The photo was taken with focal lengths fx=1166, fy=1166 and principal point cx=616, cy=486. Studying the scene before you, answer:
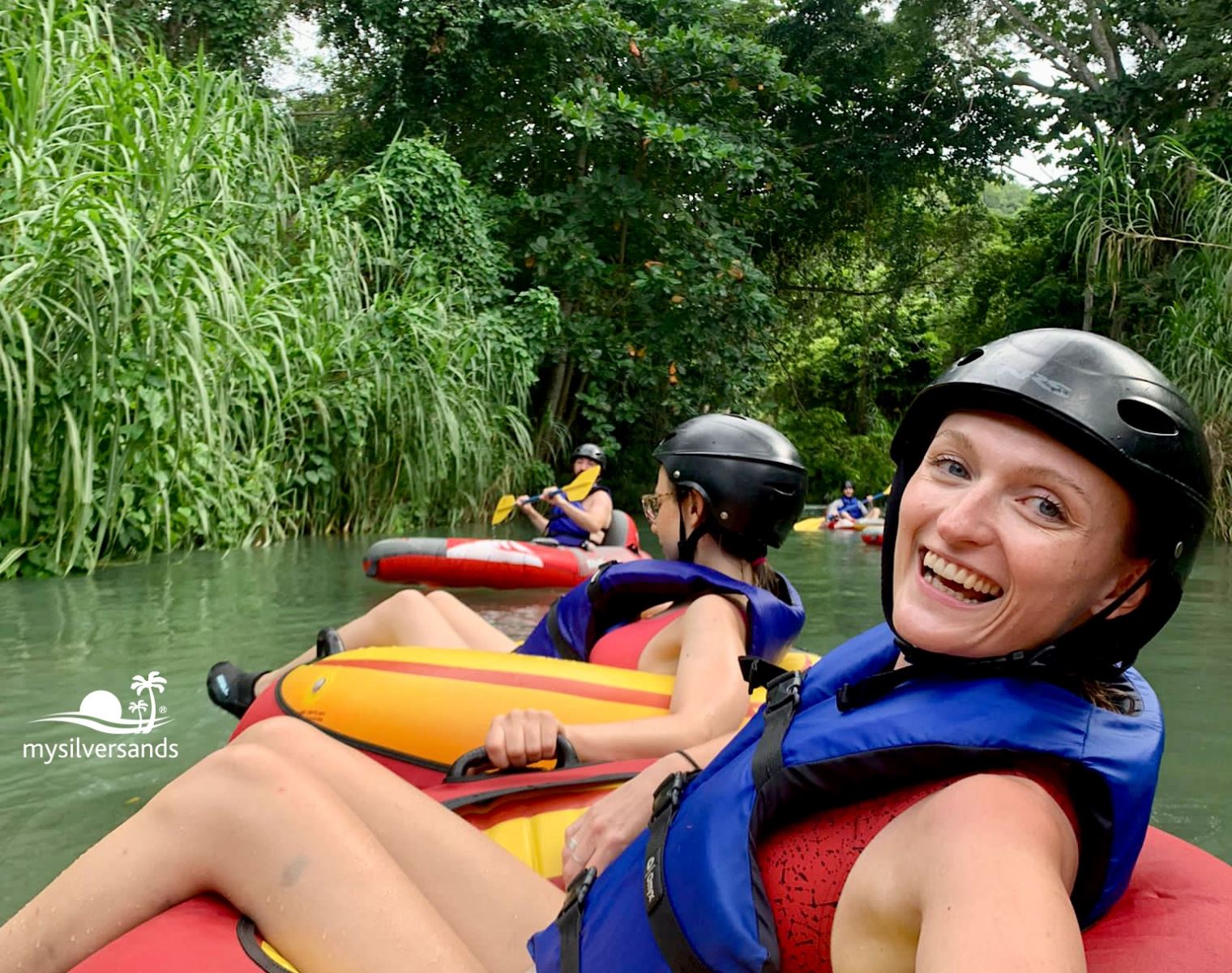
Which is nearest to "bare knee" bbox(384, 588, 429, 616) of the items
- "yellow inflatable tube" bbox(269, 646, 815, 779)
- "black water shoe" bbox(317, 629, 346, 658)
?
"black water shoe" bbox(317, 629, 346, 658)

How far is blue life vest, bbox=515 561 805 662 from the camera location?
2.69 metres

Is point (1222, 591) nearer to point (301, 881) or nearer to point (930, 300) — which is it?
point (301, 881)

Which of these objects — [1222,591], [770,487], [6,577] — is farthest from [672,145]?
[770,487]

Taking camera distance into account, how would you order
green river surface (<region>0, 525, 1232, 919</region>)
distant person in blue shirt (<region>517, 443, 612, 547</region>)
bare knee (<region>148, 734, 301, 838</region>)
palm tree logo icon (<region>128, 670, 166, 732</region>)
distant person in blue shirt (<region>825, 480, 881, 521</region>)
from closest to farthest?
Result: bare knee (<region>148, 734, 301, 838</region>) < green river surface (<region>0, 525, 1232, 919</region>) < palm tree logo icon (<region>128, 670, 166, 732</region>) < distant person in blue shirt (<region>517, 443, 612, 547</region>) < distant person in blue shirt (<region>825, 480, 881, 521</region>)

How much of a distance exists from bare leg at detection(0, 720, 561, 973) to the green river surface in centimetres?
119

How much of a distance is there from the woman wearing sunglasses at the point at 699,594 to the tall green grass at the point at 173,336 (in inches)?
132

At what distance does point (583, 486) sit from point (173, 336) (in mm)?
2859

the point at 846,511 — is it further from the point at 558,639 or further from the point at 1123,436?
the point at 1123,436

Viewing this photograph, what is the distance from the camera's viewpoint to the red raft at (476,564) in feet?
21.5

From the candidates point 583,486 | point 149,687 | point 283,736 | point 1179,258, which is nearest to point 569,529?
point 583,486

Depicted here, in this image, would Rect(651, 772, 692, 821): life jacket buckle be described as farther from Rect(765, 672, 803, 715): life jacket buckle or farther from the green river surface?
the green river surface

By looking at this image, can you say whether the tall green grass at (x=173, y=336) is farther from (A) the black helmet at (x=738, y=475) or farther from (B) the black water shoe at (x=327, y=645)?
(A) the black helmet at (x=738, y=475)

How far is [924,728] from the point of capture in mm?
1023

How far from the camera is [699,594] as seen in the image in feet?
8.95
